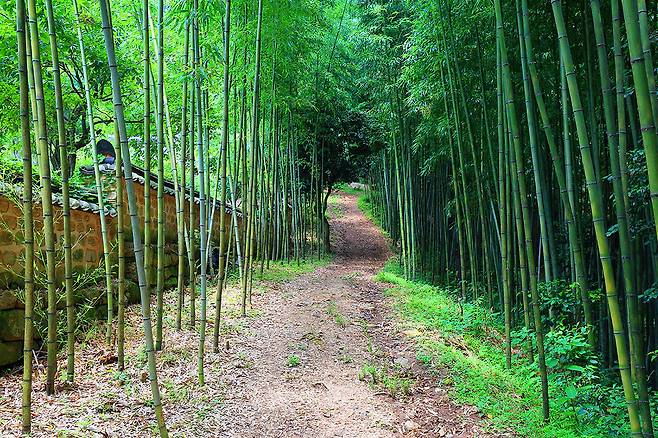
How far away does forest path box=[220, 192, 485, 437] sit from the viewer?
2902 millimetres

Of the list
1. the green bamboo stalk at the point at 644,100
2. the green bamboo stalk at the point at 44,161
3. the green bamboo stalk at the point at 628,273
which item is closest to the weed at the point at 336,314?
the green bamboo stalk at the point at 44,161

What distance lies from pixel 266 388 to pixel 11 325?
1951mm

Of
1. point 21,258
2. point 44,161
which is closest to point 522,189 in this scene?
point 44,161

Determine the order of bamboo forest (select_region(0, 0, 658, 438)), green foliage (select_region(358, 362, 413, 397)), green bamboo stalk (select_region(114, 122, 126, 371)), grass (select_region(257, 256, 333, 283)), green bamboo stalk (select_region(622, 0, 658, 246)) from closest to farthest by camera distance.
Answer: green bamboo stalk (select_region(622, 0, 658, 246)), bamboo forest (select_region(0, 0, 658, 438)), green bamboo stalk (select_region(114, 122, 126, 371)), green foliage (select_region(358, 362, 413, 397)), grass (select_region(257, 256, 333, 283))

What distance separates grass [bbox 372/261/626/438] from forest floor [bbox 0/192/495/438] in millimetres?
125

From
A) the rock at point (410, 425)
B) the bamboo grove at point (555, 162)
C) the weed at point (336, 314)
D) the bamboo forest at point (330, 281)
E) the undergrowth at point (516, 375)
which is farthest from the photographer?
the weed at point (336, 314)

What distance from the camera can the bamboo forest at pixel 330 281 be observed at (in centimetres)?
243

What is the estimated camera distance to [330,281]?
8.22m

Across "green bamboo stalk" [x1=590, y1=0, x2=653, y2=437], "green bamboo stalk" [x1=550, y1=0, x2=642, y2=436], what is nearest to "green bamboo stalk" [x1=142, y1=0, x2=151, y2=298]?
"green bamboo stalk" [x1=550, y1=0, x2=642, y2=436]

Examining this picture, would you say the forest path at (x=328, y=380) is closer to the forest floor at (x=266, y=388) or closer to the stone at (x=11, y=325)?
the forest floor at (x=266, y=388)

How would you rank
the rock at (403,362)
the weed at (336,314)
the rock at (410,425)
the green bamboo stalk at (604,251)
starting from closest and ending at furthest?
the green bamboo stalk at (604,251)
the rock at (410,425)
the rock at (403,362)
the weed at (336,314)

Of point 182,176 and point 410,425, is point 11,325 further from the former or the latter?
point 410,425

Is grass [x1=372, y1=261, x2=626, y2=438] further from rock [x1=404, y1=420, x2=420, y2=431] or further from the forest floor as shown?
rock [x1=404, y1=420, x2=420, y2=431]

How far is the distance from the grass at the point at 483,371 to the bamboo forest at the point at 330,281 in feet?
0.07
